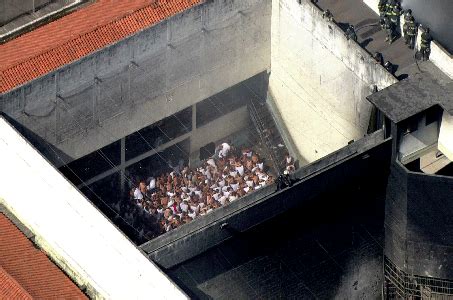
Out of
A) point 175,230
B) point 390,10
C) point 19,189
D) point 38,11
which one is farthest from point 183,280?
point 38,11

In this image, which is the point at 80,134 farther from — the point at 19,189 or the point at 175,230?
the point at 175,230

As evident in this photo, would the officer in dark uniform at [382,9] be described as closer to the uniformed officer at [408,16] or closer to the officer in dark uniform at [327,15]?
the uniformed officer at [408,16]

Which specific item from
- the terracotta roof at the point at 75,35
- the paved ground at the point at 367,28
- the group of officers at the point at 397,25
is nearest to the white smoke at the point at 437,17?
the group of officers at the point at 397,25

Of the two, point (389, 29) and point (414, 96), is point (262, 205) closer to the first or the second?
point (414, 96)

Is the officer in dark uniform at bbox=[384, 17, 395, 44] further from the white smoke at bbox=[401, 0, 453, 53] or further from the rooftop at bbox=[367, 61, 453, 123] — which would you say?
the rooftop at bbox=[367, 61, 453, 123]

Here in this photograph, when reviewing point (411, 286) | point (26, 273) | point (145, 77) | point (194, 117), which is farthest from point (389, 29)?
point (26, 273)
